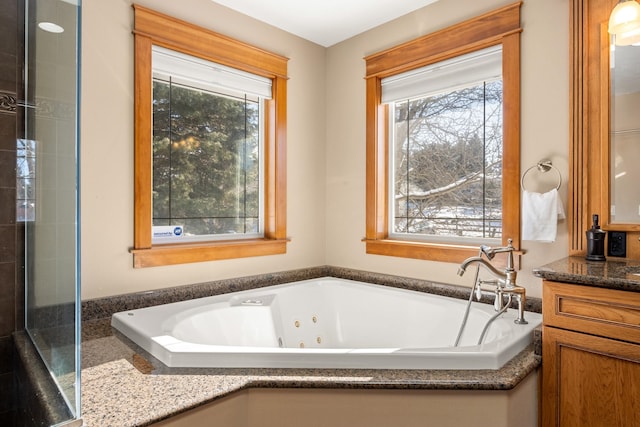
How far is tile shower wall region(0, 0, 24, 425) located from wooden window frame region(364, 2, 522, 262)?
1983 millimetres

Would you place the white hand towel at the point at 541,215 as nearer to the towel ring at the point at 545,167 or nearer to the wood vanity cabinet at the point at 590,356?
the towel ring at the point at 545,167

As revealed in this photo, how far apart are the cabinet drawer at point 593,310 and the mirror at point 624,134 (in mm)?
564

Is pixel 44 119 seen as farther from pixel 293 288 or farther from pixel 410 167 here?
pixel 410 167

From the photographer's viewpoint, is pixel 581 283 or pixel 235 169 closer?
pixel 581 283

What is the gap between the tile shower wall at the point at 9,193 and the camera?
5.77ft

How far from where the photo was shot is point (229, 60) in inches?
98.7

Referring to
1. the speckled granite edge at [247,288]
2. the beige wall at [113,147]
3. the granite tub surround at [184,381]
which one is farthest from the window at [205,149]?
the granite tub surround at [184,381]

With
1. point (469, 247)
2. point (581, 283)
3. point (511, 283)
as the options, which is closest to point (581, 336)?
point (581, 283)

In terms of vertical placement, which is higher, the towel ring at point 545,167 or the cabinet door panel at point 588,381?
the towel ring at point 545,167

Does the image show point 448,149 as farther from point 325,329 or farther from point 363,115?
point 325,329

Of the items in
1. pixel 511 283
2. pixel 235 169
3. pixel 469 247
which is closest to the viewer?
pixel 511 283

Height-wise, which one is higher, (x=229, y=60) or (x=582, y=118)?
(x=229, y=60)

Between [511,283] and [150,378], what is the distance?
1.56 meters

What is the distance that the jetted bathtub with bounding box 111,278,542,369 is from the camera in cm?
141
